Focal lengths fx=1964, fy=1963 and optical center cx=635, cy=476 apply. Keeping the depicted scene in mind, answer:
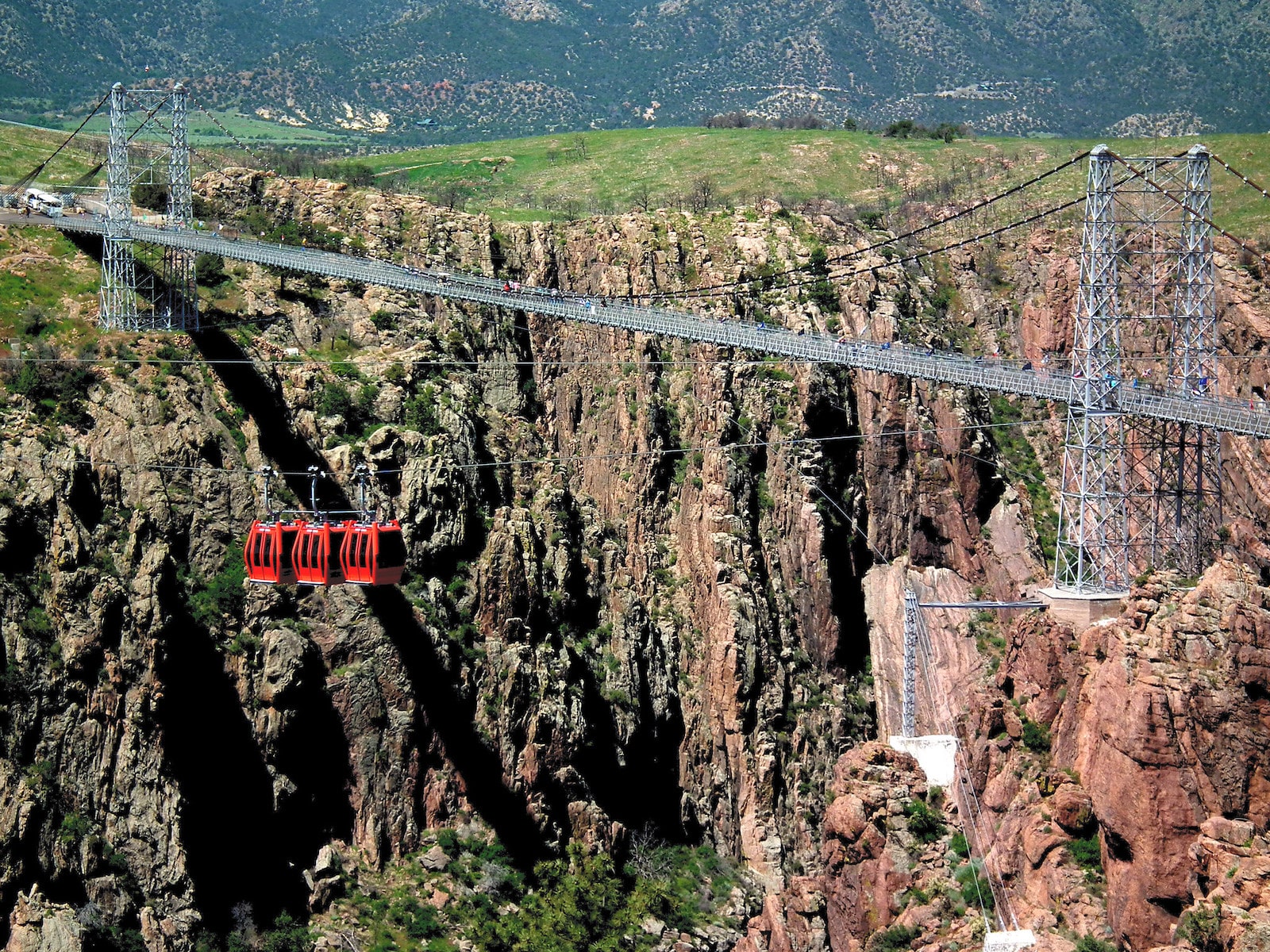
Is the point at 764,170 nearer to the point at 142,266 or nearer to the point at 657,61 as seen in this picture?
the point at 142,266

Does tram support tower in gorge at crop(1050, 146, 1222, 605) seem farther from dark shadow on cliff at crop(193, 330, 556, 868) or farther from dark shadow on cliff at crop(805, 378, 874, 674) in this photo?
dark shadow on cliff at crop(193, 330, 556, 868)

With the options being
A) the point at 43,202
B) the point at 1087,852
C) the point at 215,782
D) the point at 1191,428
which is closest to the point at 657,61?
the point at 43,202

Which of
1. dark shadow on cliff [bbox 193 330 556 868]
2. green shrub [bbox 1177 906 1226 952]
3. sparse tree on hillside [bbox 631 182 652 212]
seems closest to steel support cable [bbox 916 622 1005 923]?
green shrub [bbox 1177 906 1226 952]

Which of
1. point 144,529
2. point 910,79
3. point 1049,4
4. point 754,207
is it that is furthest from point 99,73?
point 144,529

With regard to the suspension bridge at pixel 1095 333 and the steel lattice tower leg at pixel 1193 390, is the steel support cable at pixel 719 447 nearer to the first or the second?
the suspension bridge at pixel 1095 333

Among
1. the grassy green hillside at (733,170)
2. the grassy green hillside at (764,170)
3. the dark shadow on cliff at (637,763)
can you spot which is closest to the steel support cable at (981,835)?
Answer: the dark shadow on cliff at (637,763)

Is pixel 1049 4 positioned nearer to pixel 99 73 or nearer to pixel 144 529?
pixel 99 73
